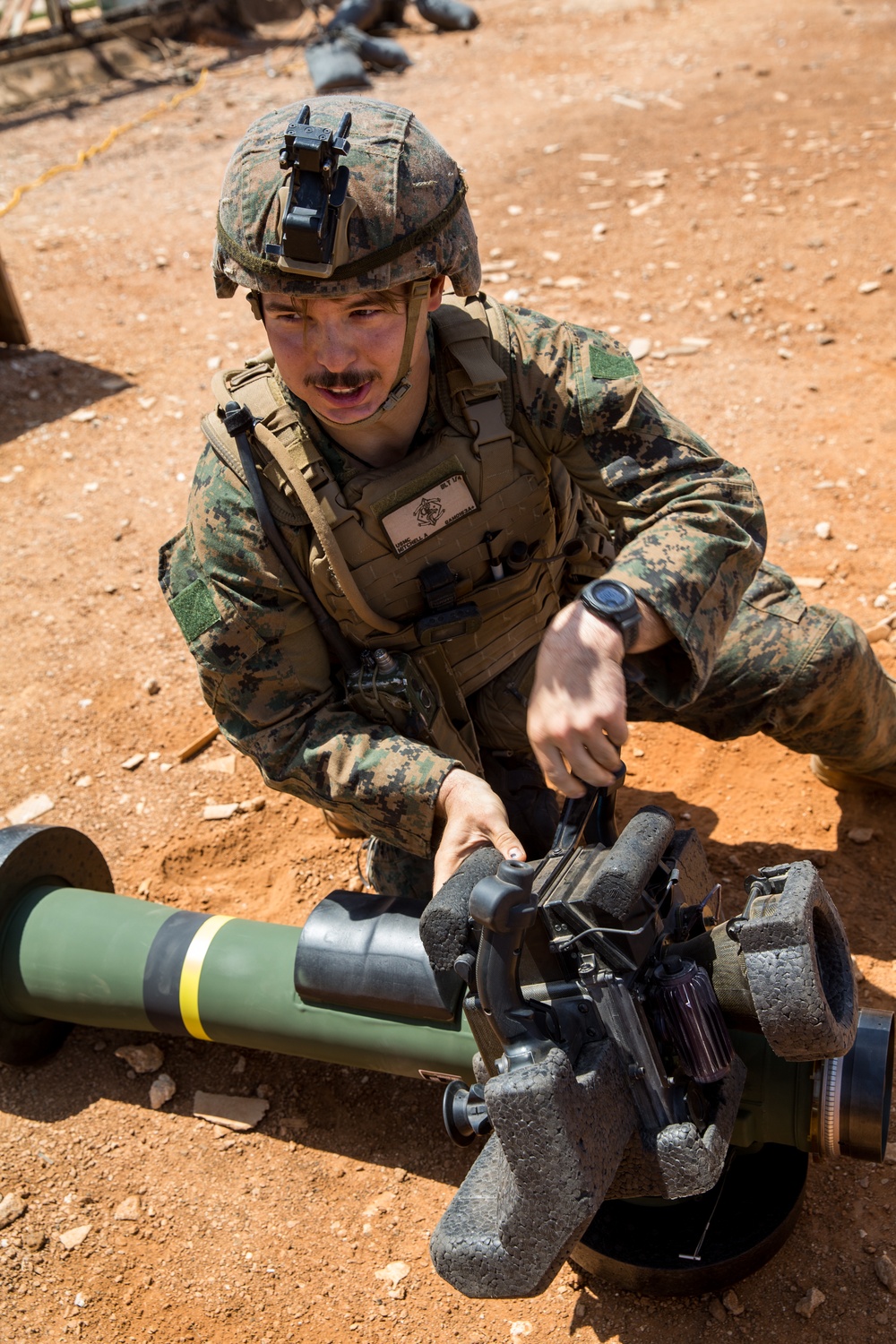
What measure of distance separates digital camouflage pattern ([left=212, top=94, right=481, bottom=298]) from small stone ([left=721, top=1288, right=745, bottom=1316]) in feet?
7.32

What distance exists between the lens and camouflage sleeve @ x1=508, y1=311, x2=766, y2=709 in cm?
255

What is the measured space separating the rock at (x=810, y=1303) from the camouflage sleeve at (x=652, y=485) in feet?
4.11

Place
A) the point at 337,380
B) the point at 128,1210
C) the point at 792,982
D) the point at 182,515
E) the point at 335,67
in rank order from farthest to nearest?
the point at 335,67
the point at 182,515
the point at 128,1210
the point at 337,380
the point at 792,982

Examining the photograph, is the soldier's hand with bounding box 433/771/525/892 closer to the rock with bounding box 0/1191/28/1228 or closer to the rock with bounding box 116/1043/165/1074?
the rock with bounding box 116/1043/165/1074

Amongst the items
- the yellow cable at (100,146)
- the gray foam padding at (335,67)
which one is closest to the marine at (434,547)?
the yellow cable at (100,146)

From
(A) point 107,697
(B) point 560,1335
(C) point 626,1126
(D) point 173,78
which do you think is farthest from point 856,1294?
(D) point 173,78

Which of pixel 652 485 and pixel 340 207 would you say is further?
pixel 652 485

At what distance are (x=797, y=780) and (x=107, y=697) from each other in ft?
8.22

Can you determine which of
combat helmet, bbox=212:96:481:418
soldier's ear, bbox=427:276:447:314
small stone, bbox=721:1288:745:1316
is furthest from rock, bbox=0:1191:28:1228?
soldier's ear, bbox=427:276:447:314

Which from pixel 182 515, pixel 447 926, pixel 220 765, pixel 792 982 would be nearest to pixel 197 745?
pixel 220 765

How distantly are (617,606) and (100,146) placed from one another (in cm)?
978

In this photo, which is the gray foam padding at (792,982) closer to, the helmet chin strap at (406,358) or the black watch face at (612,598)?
the black watch face at (612,598)

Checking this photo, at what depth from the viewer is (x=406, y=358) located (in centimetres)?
268

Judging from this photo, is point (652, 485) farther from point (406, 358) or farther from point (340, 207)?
point (340, 207)
